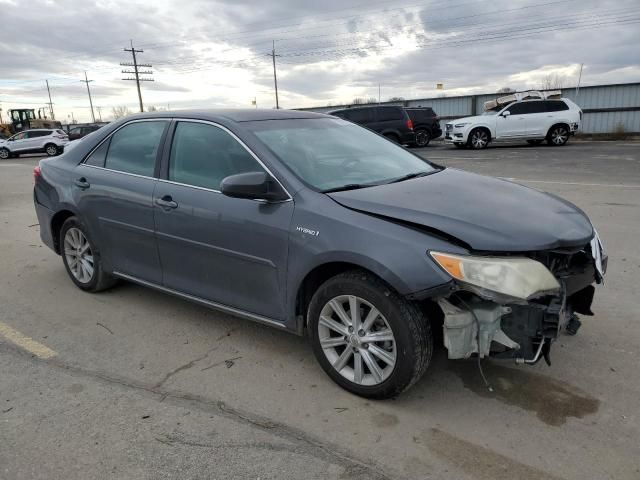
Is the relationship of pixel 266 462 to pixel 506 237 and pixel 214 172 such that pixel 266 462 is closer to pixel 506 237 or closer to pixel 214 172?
pixel 506 237

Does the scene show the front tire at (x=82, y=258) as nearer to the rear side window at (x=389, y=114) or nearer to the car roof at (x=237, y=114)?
the car roof at (x=237, y=114)

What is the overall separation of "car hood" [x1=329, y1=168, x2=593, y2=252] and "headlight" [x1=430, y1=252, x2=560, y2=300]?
78 mm

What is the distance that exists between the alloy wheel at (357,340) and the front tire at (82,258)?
95.8 inches

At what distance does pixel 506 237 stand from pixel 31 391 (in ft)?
9.38

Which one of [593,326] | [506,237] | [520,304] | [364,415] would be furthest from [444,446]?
[593,326]

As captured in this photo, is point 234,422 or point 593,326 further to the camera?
point 593,326

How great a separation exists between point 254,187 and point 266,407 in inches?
49.2

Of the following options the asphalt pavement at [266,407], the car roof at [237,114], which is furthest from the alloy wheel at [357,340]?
the car roof at [237,114]

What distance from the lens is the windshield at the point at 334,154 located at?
3354 mm

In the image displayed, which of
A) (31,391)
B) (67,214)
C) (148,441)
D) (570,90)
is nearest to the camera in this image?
(148,441)

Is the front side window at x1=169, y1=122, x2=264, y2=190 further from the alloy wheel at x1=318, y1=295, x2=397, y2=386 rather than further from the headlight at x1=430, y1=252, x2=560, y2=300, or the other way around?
the headlight at x1=430, y1=252, x2=560, y2=300

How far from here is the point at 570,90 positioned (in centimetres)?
2759

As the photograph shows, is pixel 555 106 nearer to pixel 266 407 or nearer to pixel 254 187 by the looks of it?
pixel 254 187

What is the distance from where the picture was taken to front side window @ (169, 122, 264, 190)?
11.3 feet
